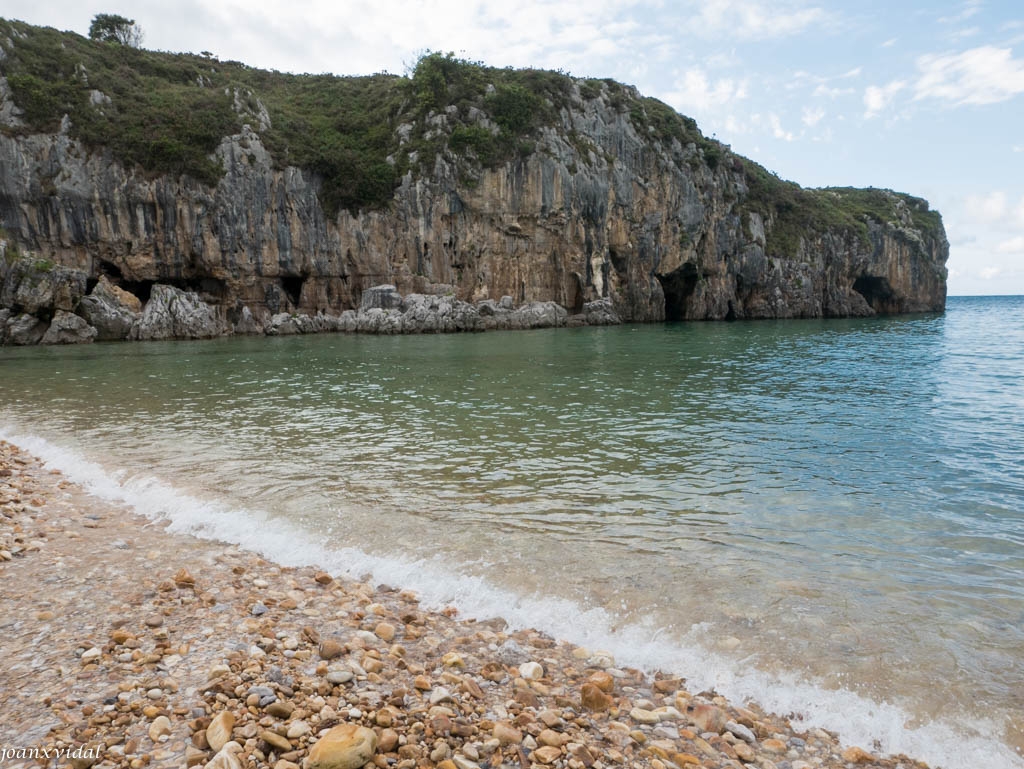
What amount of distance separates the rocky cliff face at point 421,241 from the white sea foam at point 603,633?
42.9 m

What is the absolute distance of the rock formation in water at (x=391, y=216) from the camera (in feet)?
146

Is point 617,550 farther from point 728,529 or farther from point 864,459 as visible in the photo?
point 864,459

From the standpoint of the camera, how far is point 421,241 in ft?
184

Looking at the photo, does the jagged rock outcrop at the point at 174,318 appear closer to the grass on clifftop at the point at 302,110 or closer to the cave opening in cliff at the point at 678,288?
the grass on clifftop at the point at 302,110

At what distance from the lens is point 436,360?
28.9 m

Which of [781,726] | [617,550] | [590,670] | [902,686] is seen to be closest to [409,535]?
[617,550]

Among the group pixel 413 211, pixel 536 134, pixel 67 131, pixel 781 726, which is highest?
pixel 536 134

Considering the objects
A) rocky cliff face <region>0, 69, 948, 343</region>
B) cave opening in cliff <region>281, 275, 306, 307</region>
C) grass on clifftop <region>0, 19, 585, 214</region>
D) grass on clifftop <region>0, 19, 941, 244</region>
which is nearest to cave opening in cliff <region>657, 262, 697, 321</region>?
rocky cliff face <region>0, 69, 948, 343</region>

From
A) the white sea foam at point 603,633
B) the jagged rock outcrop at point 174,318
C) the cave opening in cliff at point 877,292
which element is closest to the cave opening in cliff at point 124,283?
the jagged rock outcrop at point 174,318

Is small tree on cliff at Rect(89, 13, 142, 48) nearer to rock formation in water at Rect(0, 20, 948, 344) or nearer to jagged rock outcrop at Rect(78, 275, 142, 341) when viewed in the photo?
rock formation in water at Rect(0, 20, 948, 344)

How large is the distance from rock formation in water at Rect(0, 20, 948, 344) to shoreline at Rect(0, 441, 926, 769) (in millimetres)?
45443

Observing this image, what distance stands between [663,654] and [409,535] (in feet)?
11.5

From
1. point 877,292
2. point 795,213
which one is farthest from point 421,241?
point 877,292

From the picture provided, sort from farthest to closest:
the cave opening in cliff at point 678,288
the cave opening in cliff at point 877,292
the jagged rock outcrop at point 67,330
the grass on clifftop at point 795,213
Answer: the cave opening in cliff at point 877,292 < the grass on clifftop at point 795,213 < the cave opening in cliff at point 678,288 < the jagged rock outcrop at point 67,330
